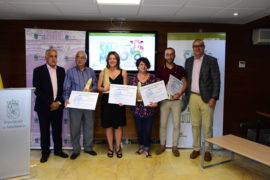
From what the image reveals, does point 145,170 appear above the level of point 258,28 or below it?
below

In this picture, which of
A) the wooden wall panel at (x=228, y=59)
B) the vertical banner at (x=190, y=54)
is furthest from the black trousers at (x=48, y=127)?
the vertical banner at (x=190, y=54)

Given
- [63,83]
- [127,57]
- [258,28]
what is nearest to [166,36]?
[127,57]

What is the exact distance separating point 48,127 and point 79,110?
0.52 metres

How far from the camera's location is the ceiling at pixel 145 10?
3248 mm

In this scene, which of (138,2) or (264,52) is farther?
(264,52)

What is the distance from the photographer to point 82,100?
11.5 ft

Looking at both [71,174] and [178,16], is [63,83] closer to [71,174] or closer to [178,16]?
[71,174]

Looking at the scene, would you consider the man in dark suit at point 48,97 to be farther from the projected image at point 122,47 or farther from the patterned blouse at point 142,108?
the patterned blouse at point 142,108

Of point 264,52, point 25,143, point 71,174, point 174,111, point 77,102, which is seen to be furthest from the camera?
point 264,52

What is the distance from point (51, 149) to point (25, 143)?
1.24 meters

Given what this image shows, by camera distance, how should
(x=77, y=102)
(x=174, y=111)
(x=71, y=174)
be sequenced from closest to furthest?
(x=71, y=174) → (x=77, y=102) → (x=174, y=111)

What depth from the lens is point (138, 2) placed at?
3256mm

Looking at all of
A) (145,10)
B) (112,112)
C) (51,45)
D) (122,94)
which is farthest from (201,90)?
(51,45)

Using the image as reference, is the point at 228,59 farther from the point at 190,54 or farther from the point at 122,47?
the point at 122,47
